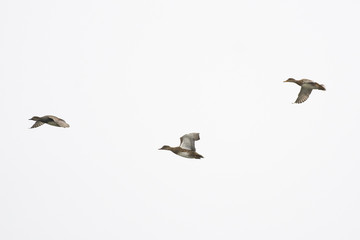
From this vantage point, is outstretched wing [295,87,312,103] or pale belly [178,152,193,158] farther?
outstretched wing [295,87,312,103]

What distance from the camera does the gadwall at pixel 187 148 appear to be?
23.9 m

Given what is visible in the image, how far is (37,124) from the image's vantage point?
30469 mm

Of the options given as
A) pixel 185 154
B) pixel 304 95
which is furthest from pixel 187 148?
pixel 304 95

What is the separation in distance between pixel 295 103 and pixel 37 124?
40.5ft

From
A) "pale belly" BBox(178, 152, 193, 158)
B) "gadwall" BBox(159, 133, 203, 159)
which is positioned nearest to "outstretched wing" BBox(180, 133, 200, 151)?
"gadwall" BBox(159, 133, 203, 159)

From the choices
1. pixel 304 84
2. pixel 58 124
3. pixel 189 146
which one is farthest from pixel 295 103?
pixel 58 124

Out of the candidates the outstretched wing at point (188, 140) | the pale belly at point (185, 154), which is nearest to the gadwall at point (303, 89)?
the outstretched wing at point (188, 140)

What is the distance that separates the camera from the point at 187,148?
2422 centimetres

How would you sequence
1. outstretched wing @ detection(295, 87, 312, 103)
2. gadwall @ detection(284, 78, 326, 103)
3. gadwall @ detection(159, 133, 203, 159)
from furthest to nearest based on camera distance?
outstretched wing @ detection(295, 87, 312, 103) < gadwall @ detection(284, 78, 326, 103) < gadwall @ detection(159, 133, 203, 159)

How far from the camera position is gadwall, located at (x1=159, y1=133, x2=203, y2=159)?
2386cm

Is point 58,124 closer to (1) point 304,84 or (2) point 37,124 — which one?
(2) point 37,124

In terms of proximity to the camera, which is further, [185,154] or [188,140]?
[188,140]

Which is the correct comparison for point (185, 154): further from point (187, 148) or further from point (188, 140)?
point (188, 140)

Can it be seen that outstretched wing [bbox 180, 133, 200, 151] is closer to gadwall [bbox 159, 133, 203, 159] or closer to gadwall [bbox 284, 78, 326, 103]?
gadwall [bbox 159, 133, 203, 159]
